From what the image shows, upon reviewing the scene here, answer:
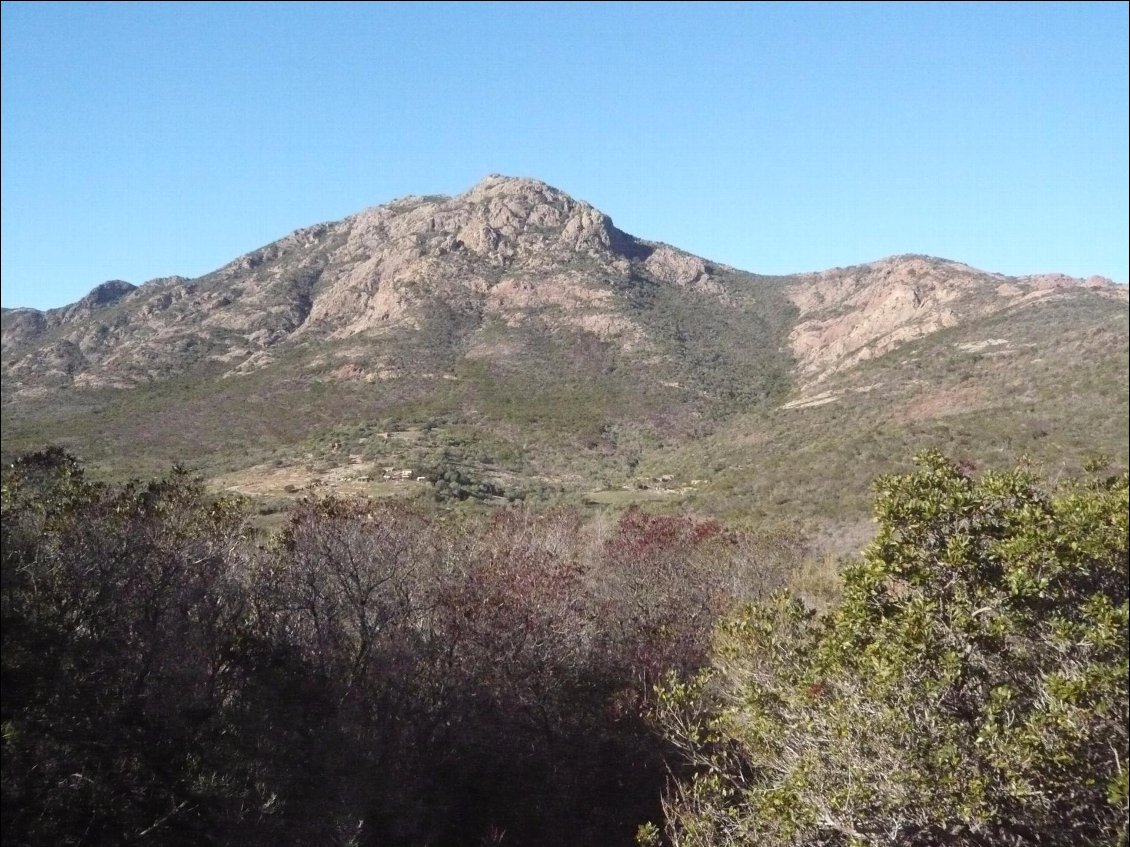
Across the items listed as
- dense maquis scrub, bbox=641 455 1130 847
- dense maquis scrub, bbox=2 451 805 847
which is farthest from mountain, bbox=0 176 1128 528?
dense maquis scrub, bbox=641 455 1130 847

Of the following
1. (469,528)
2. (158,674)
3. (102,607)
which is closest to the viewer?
(102,607)

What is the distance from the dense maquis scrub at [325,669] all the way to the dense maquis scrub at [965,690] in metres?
5.89

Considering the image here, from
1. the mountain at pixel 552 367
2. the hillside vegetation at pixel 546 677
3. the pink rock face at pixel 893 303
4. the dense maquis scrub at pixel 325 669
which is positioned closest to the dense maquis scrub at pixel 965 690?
the hillside vegetation at pixel 546 677

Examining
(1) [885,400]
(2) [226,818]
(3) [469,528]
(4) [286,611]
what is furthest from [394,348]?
(2) [226,818]

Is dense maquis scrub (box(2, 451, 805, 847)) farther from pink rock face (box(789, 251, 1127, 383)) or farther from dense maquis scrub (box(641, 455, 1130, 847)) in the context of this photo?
pink rock face (box(789, 251, 1127, 383))

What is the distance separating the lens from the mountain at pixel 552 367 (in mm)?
39594

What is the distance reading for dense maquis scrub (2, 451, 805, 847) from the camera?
785cm

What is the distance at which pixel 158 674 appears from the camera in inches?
389

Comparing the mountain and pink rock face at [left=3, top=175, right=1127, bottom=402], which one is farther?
pink rock face at [left=3, top=175, right=1127, bottom=402]

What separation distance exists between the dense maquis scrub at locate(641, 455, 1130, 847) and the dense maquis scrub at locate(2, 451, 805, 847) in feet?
19.3

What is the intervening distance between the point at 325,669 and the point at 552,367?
210 ft

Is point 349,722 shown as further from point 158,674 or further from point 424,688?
point 158,674

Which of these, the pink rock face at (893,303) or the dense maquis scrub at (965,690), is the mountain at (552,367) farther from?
the dense maquis scrub at (965,690)

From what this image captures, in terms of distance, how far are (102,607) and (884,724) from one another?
846 centimetres
